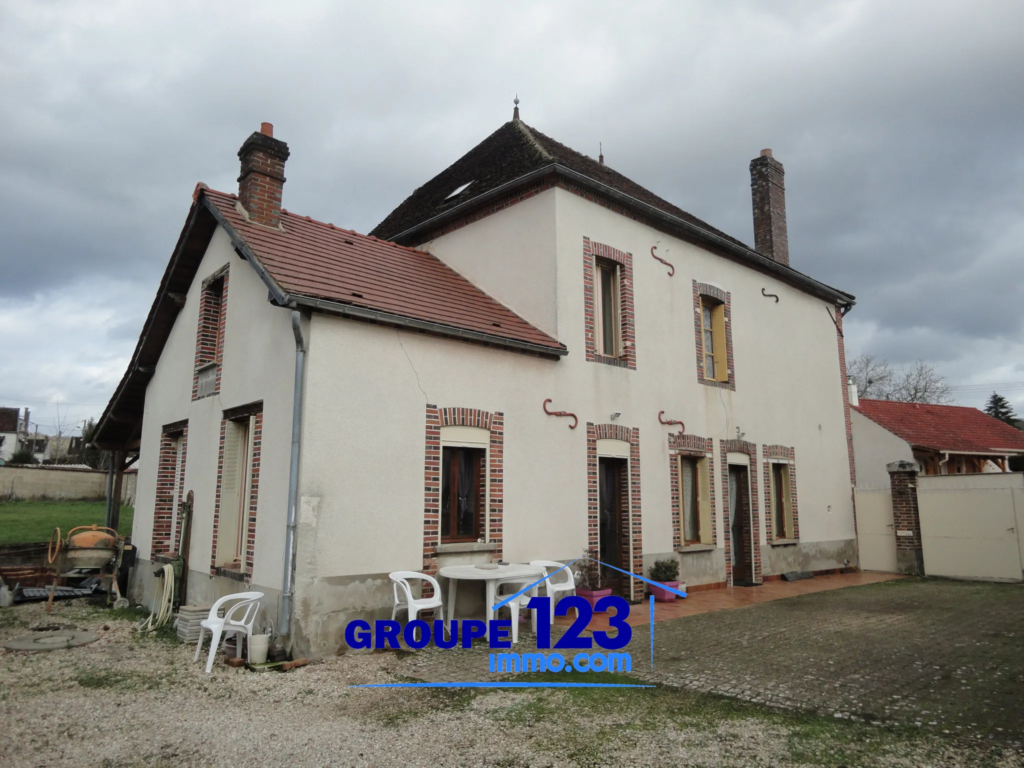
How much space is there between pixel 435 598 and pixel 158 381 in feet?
23.1

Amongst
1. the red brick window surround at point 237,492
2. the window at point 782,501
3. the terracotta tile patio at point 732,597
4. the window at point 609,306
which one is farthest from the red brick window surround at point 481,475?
the window at point 782,501

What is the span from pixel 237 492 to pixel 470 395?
326 centimetres

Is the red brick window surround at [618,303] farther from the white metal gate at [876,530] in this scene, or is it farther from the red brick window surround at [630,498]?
the white metal gate at [876,530]

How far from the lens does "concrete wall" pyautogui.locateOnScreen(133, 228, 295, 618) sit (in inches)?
300

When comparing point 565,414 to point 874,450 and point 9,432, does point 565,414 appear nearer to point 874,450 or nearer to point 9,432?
point 874,450

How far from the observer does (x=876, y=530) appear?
15.4 meters

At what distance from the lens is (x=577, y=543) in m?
9.87

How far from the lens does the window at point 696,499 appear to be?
39.7 ft

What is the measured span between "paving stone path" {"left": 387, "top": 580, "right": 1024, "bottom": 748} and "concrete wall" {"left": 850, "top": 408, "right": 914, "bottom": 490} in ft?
33.7

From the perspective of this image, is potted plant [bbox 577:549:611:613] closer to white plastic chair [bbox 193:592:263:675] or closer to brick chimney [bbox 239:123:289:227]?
white plastic chair [bbox 193:592:263:675]

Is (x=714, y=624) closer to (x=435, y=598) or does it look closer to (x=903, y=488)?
(x=435, y=598)

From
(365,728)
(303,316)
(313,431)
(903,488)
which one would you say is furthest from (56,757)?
(903,488)

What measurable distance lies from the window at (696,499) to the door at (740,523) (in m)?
0.94

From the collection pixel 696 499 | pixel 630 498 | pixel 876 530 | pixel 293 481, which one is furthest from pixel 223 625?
pixel 876 530
